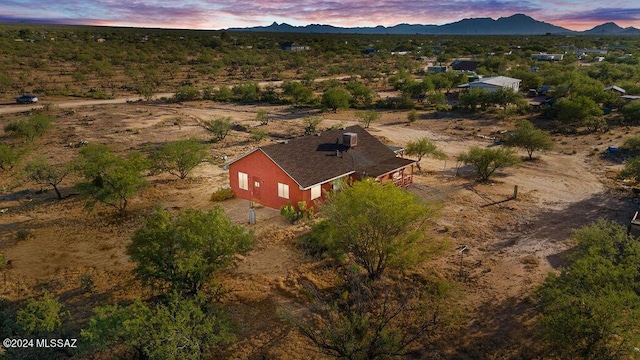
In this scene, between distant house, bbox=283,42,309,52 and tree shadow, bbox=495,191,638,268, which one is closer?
tree shadow, bbox=495,191,638,268

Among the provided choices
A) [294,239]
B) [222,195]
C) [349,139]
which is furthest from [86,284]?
[349,139]

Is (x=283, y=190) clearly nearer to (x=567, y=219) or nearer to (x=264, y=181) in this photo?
(x=264, y=181)

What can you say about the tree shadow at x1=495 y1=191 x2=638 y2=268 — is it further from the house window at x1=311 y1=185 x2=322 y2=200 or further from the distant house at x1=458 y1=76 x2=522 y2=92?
the distant house at x1=458 y1=76 x2=522 y2=92

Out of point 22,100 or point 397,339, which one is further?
point 22,100

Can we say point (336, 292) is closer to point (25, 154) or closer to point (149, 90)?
point (25, 154)

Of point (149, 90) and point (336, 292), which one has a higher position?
point (149, 90)

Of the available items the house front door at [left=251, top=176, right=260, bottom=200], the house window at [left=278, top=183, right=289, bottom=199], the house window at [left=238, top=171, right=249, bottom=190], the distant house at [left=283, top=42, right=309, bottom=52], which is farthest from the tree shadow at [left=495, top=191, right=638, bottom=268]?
the distant house at [left=283, top=42, right=309, bottom=52]

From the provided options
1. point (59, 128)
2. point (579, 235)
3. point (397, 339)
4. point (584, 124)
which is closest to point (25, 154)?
point (59, 128)
